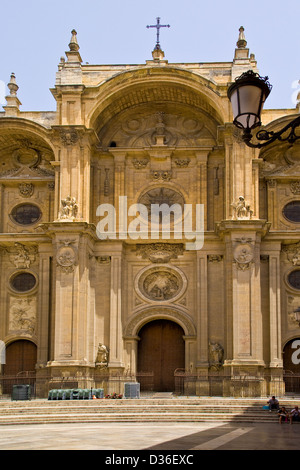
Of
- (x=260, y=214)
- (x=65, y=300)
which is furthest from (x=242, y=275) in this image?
(x=65, y=300)

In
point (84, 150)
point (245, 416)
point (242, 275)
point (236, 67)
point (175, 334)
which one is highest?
point (236, 67)

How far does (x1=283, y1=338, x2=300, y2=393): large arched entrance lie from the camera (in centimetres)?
3209

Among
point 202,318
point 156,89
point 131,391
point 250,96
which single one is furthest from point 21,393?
point 250,96

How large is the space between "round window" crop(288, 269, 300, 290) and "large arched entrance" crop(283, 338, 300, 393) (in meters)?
2.42

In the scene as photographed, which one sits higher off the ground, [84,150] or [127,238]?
[84,150]

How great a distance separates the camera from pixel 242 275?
101 ft

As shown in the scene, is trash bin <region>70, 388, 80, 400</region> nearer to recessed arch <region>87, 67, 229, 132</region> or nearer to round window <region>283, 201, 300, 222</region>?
recessed arch <region>87, 67, 229, 132</region>

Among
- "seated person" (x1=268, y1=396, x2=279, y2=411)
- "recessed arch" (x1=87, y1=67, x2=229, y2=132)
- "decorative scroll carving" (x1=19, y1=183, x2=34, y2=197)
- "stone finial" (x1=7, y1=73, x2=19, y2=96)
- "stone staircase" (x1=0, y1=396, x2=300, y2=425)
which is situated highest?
"stone finial" (x1=7, y1=73, x2=19, y2=96)

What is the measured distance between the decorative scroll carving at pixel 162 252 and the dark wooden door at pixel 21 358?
6.65 meters

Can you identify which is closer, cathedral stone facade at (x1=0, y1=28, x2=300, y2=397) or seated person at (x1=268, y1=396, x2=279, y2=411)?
seated person at (x1=268, y1=396, x2=279, y2=411)

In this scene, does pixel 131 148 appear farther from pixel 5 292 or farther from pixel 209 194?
pixel 5 292

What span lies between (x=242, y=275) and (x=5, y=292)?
433 inches

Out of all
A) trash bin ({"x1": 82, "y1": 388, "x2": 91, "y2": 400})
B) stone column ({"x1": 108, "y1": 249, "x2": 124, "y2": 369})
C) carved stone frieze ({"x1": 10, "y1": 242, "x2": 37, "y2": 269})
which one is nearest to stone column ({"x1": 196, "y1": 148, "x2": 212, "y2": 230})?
stone column ({"x1": 108, "y1": 249, "x2": 124, "y2": 369})
